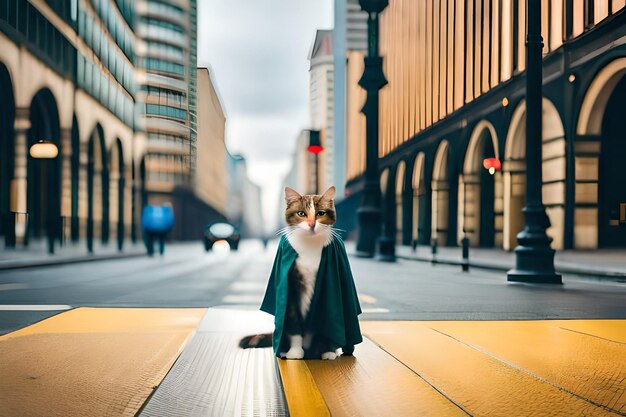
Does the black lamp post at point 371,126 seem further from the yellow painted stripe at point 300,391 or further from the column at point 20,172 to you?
the yellow painted stripe at point 300,391

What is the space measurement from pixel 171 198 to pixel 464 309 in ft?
233

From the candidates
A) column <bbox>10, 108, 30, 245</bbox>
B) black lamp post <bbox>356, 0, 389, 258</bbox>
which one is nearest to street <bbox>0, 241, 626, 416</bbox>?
black lamp post <bbox>356, 0, 389, 258</bbox>

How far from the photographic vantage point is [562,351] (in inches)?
192

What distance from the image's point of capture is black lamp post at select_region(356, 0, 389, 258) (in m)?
21.4

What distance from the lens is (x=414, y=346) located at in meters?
5.10

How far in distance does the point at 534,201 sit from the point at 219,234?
21.9 m

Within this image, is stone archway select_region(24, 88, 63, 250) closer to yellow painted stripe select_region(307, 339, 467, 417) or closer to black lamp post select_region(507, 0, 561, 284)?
black lamp post select_region(507, 0, 561, 284)

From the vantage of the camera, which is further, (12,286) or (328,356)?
(12,286)

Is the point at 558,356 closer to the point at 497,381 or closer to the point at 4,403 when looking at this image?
the point at 497,381

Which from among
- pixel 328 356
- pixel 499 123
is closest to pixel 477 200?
pixel 499 123

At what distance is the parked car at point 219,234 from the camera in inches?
1232

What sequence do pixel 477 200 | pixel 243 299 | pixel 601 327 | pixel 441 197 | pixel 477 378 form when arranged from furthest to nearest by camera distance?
pixel 441 197, pixel 477 200, pixel 243 299, pixel 601 327, pixel 477 378

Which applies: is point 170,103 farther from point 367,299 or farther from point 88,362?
point 88,362

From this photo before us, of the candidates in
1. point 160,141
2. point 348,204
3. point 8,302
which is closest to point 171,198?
point 160,141
